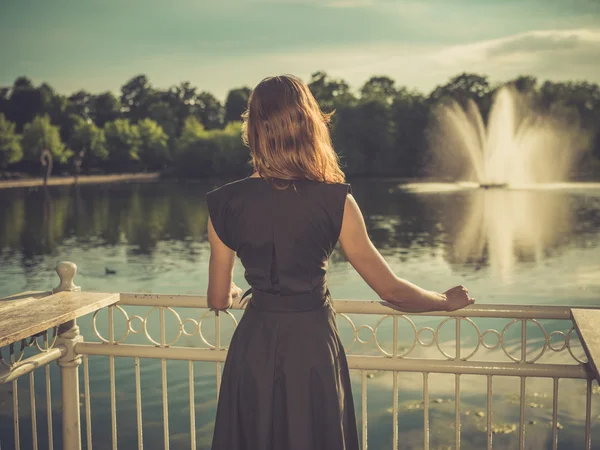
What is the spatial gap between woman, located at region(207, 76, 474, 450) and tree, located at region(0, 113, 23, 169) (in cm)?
8356

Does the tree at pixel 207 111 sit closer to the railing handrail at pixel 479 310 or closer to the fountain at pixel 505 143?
the fountain at pixel 505 143

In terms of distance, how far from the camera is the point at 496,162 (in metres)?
58.5

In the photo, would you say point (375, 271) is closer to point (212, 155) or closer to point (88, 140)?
point (212, 155)

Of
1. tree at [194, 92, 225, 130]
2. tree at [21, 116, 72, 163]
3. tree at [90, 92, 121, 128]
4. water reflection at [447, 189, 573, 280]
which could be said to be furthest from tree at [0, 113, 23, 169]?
water reflection at [447, 189, 573, 280]

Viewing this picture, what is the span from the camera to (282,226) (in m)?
2.12

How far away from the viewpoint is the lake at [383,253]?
13352mm

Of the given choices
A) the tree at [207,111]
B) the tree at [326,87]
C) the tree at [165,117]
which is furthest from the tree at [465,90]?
the tree at [207,111]

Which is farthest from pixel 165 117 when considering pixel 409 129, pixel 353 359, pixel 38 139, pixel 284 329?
pixel 284 329

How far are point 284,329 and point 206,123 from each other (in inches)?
4240

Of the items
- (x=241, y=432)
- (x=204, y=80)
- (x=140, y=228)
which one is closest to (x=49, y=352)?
(x=241, y=432)

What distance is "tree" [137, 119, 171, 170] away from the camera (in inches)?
3597

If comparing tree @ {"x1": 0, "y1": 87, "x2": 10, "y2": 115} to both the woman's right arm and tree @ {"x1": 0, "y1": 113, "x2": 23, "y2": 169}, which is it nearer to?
tree @ {"x1": 0, "y1": 113, "x2": 23, "y2": 169}

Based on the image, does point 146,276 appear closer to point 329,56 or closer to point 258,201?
point 258,201

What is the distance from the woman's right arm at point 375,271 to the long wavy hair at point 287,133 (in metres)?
0.16
